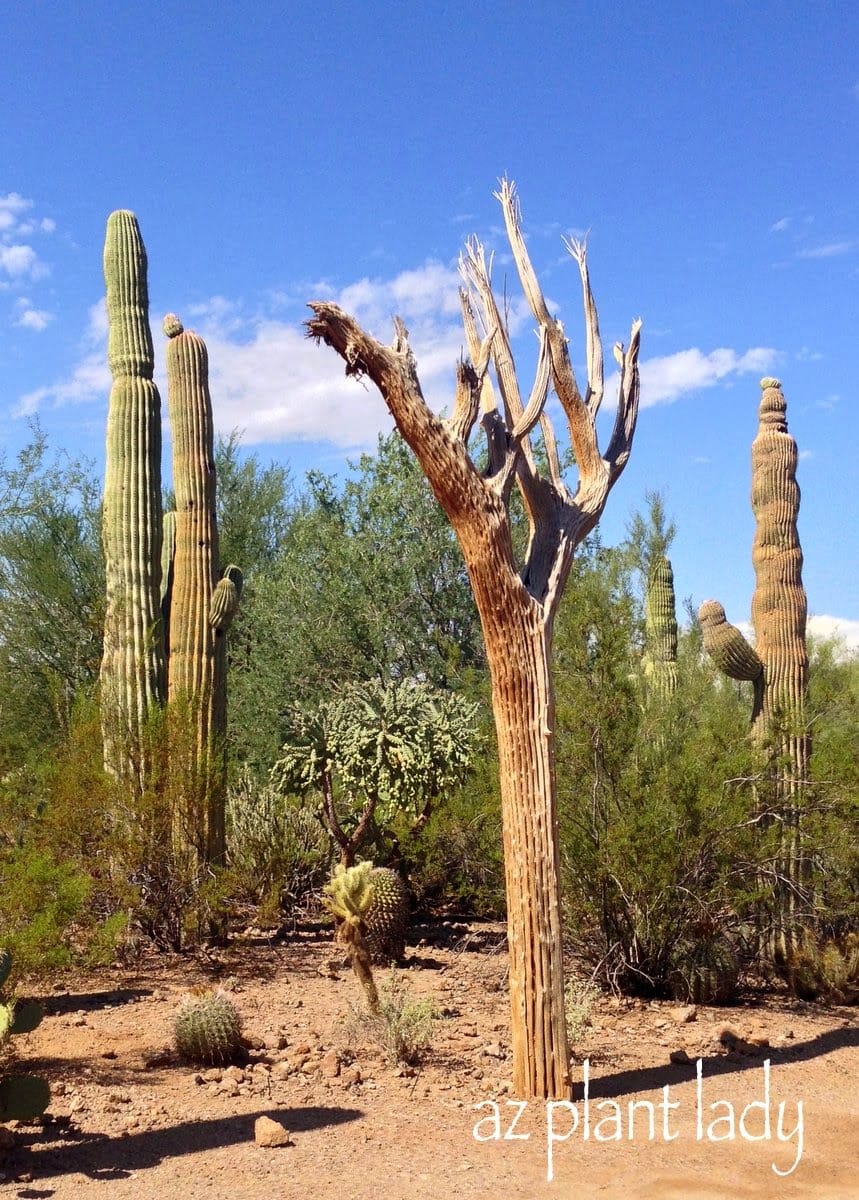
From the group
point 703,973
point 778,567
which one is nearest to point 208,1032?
point 703,973

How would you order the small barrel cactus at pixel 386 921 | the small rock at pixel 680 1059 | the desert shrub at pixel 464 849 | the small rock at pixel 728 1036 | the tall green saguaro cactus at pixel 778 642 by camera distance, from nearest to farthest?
1. the small rock at pixel 680 1059
2. the small rock at pixel 728 1036
3. the tall green saguaro cactus at pixel 778 642
4. the small barrel cactus at pixel 386 921
5. the desert shrub at pixel 464 849

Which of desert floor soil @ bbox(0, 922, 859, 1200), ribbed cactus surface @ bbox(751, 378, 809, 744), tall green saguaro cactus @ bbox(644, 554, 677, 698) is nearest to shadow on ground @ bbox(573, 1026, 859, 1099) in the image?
desert floor soil @ bbox(0, 922, 859, 1200)

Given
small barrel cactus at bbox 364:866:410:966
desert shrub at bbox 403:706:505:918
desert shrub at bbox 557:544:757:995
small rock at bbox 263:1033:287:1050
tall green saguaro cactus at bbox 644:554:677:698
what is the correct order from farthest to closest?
tall green saguaro cactus at bbox 644:554:677:698 < desert shrub at bbox 403:706:505:918 < small barrel cactus at bbox 364:866:410:966 < desert shrub at bbox 557:544:757:995 < small rock at bbox 263:1033:287:1050

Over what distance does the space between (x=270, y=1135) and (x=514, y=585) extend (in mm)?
2995

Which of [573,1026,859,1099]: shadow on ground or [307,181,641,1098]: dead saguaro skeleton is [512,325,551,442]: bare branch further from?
[573,1026,859,1099]: shadow on ground

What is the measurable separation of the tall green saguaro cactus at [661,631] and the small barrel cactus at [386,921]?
4515 mm

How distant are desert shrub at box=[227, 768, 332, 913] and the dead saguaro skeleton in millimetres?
5151

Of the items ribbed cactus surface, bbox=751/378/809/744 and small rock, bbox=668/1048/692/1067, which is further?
ribbed cactus surface, bbox=751/378/809/744

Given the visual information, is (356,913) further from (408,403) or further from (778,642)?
(778,642)

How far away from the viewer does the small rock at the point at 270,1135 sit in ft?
18.9

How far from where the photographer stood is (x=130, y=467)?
36.4 ft

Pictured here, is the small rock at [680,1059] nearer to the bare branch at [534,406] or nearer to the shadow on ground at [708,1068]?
the shadow on ground at [708,1068]

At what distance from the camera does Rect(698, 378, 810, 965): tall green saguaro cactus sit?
945 centimetres

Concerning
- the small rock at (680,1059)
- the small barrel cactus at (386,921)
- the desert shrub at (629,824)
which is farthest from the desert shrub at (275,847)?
the small rock at (680,1059)
